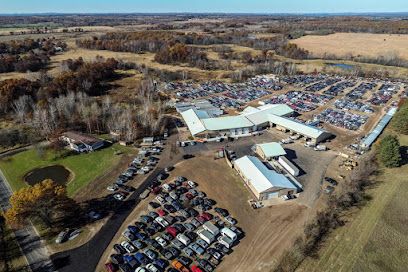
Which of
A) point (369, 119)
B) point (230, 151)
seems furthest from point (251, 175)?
point (369, 119)

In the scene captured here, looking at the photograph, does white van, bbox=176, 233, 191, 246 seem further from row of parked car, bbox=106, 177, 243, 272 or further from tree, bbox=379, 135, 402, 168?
tree, bbox=379, 135, 402, 168

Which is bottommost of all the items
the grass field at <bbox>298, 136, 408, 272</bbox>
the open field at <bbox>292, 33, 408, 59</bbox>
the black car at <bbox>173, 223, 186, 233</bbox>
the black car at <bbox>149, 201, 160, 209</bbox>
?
the grass field at <bbox>298, 136, 408, 272</bbox>

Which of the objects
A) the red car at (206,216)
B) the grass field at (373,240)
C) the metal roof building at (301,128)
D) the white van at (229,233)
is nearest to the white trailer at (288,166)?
the grass field at (373,240)

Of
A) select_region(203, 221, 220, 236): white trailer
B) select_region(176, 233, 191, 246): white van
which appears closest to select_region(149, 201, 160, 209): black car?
select_region(176, 233, 191, 246): white van

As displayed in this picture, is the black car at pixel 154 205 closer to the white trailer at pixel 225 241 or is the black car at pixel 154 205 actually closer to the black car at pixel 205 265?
the white trailer at pixel 225 241

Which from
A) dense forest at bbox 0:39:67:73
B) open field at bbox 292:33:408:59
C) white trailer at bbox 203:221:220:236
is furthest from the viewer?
open field at bbox 292:33:408:59

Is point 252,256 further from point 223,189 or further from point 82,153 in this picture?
point 82,153

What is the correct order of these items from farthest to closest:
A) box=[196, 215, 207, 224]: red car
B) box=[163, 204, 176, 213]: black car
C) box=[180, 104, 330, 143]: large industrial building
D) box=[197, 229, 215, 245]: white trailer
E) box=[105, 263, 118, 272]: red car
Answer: box=[180, 104, 330, 143]: large industrial building < box=[163, 204, 176, 213]: black car < box=[196, 215, 207, 224]: red car < box=[197, 229, 215, 245]: white trailer < box=[105, 263, 118, 272]: red car
